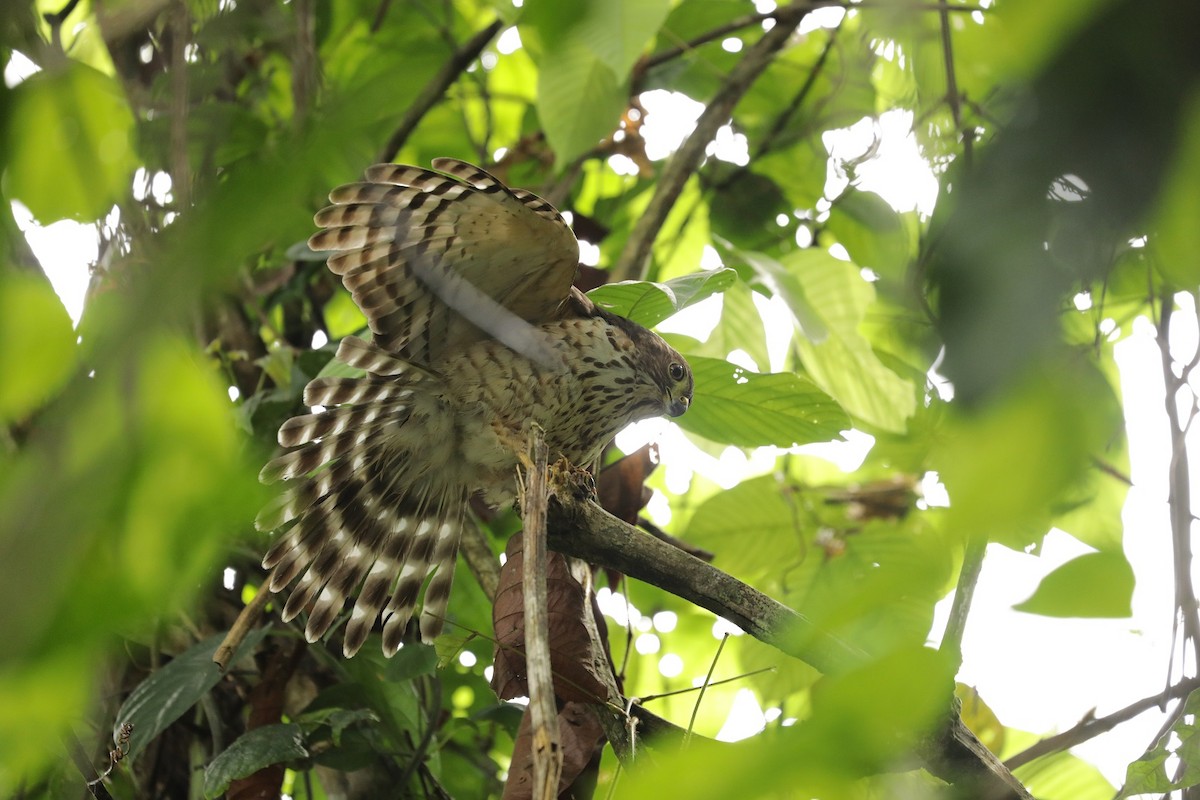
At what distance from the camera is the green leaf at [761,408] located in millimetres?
2412

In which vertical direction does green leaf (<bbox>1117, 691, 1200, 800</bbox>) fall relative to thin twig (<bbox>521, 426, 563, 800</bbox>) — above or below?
below

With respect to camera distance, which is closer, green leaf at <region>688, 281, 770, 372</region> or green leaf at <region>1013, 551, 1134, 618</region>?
green leaf at <region>1013, 551, 1134, 618</region>

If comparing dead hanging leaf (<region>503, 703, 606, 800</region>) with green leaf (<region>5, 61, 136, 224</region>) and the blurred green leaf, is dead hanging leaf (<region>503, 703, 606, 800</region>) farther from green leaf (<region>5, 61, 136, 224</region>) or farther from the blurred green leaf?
the blurred green leaf

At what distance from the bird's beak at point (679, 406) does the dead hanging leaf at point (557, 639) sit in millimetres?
778

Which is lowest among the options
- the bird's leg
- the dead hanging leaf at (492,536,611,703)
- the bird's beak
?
the dead hanging leaf at (492,536,611,703)

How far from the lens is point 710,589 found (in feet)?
6.02

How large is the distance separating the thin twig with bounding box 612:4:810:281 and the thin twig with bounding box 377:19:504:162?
72cm

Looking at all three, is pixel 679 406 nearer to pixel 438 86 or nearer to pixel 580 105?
pixel 580 105

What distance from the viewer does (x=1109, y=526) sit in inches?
59.6

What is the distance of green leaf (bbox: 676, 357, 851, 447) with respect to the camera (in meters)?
2.41

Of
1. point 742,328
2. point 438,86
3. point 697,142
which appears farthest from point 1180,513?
point 438,86

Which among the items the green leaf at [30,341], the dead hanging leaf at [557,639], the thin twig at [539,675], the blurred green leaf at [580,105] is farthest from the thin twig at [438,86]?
the green leaf at [30,341]

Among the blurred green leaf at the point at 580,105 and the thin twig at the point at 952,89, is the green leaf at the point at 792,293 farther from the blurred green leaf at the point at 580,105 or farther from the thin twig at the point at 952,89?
the thin twig at the point at 952,89

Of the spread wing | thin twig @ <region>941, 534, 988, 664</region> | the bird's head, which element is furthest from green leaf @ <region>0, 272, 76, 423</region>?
the bird's head
